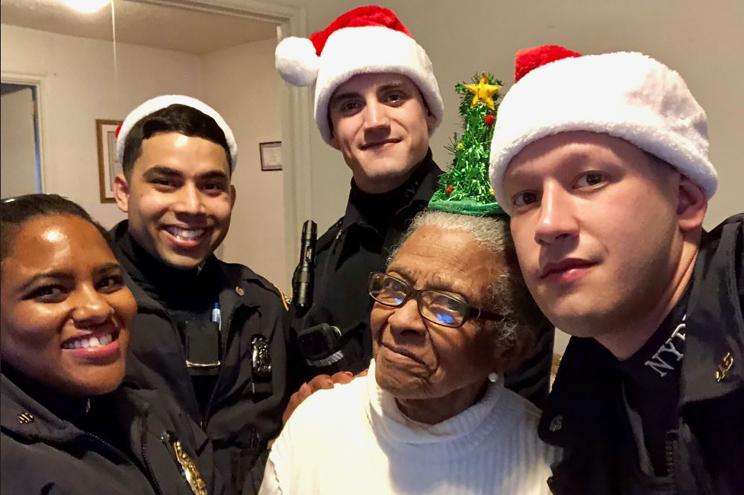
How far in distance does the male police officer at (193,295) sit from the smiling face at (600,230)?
742 mm

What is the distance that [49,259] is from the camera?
2.77 ft

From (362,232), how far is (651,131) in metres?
0.80

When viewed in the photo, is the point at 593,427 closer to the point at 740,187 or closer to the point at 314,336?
the point at 314,336

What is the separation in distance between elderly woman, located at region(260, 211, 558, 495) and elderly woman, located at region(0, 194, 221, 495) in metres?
0.24

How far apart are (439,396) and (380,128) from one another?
0.63 metres

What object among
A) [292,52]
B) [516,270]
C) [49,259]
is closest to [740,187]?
[516,270]

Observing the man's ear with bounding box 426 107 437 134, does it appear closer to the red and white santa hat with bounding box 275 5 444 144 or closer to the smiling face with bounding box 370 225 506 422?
the red and white santa hat with bounding box 275 5 444 144

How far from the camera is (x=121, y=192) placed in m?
1.30

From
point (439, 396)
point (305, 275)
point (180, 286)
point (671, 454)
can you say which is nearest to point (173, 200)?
point (180, 286)

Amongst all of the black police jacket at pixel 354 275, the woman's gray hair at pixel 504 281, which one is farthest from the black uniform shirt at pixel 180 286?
the woman's gray hair at pixel 504 281

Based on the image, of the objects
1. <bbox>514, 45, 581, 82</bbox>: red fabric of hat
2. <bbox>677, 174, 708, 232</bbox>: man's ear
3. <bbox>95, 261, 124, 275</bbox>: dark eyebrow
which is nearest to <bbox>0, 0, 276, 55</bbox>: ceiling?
<bbox>95, 261, 124, 275</bbox>: dark eyebrow

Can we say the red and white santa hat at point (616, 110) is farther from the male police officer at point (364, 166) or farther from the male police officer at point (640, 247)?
the male police officer at point (364, 166)

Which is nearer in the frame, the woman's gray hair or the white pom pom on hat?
the woman's gray hair

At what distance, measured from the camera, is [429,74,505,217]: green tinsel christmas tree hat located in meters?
1.15
